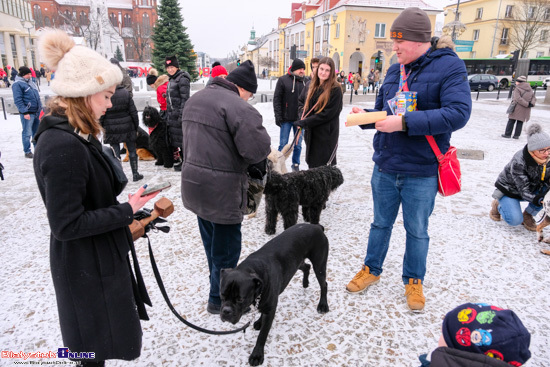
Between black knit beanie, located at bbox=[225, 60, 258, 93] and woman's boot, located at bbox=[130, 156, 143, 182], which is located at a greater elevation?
black knit beanie, located at bbox=[225, 60, 258, 93]

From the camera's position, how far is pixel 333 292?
308 cm

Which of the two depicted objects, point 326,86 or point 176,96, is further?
point 176,96

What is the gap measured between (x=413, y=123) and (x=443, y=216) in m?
2.98

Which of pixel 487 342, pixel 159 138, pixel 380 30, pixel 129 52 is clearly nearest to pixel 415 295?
pixel 487 342

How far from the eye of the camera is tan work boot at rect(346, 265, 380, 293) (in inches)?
120

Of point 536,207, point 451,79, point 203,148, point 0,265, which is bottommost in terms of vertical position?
point 0,265

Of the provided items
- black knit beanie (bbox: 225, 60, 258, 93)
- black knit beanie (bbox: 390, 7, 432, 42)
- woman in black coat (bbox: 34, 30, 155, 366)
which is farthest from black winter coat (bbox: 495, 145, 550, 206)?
woman in black coat (bbox: 34, 30, 155, 366)

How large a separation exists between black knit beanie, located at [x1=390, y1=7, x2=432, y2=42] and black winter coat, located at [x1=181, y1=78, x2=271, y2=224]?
1211 mm

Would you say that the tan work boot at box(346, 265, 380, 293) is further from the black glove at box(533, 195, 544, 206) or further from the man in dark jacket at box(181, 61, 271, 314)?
the black glove at box(533, 195, 544, 206)

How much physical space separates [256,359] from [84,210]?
60.0 inches

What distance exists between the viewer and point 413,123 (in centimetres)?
232

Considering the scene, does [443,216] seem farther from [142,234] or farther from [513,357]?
[142,234]

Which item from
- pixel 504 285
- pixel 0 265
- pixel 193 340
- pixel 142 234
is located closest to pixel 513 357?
pixel 142 234

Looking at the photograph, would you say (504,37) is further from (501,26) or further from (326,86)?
(326,86)
